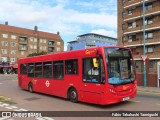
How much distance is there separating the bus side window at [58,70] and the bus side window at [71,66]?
52 centimetres

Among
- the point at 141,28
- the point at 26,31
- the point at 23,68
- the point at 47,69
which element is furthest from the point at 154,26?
the point at 26,31

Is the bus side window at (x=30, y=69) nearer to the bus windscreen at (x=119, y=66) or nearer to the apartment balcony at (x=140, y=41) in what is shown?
the bus windscreen at (x=119, y=66)

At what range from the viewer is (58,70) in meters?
13.9

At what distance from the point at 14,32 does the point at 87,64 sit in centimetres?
8359

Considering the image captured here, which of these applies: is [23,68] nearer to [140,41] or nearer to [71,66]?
[71,66]

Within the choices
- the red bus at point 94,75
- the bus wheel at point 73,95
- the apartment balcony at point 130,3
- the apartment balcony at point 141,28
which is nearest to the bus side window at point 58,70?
the red bus at point 94,75

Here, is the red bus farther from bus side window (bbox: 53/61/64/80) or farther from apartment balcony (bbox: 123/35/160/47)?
apartment balcony (bbox: 123/35/160/47)

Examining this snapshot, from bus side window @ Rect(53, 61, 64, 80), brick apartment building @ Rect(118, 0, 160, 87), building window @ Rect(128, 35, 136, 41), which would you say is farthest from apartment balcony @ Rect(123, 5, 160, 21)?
bus side window @ Rect(53, 61, 64, 80)

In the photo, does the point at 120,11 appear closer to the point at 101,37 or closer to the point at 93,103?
the point at 93,103

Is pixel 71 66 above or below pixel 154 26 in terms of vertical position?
below

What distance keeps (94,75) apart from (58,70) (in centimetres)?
358

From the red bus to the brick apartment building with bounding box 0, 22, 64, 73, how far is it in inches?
2874

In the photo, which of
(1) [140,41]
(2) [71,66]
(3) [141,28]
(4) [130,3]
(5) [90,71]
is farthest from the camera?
(4) [130,3]

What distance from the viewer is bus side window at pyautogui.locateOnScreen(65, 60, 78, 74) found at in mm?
12288
